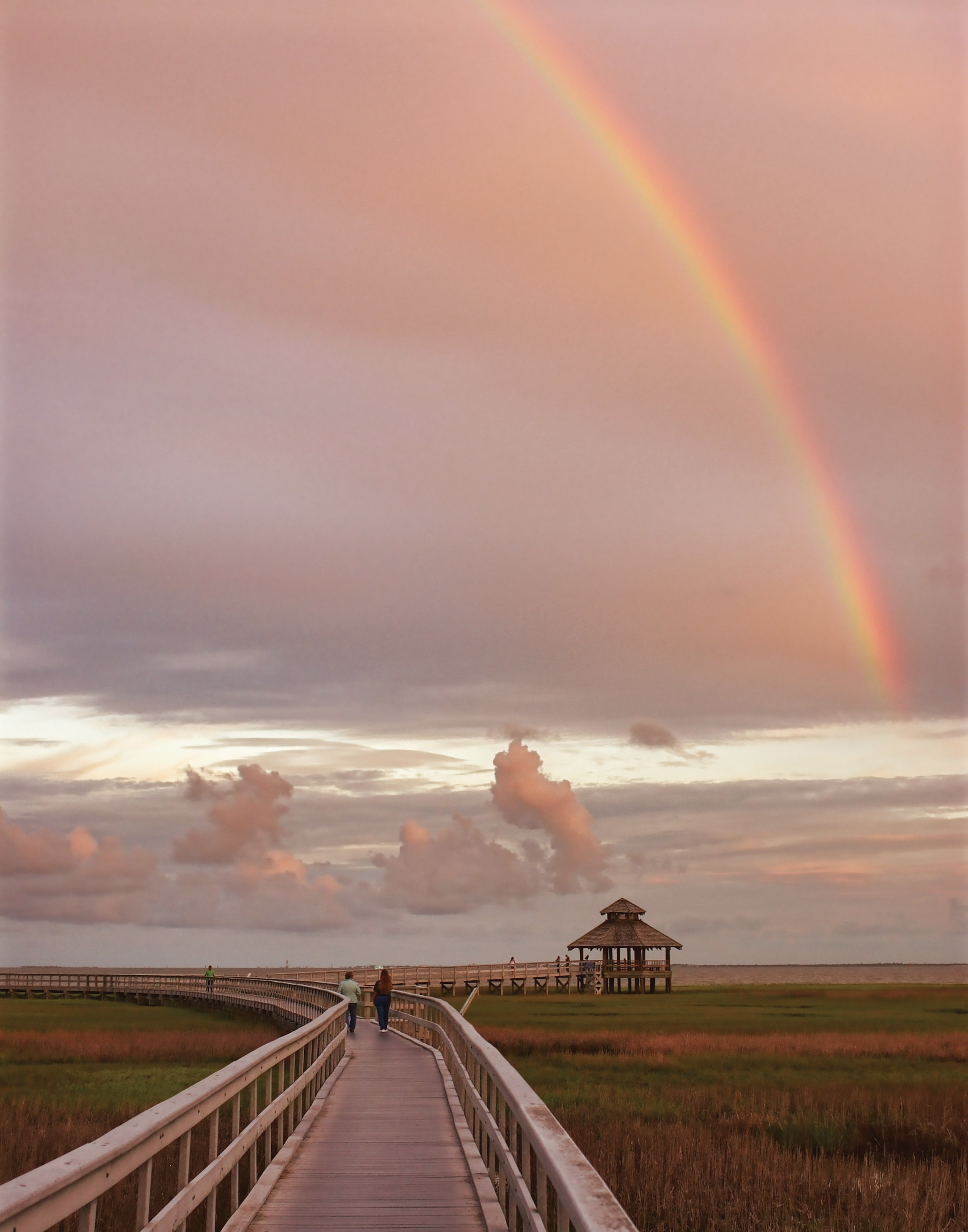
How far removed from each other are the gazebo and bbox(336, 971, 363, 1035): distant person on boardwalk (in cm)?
4876

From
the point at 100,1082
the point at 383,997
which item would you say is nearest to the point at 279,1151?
the point at 383,997

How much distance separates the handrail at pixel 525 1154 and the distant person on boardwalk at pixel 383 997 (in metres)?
12.4

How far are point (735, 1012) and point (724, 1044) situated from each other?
21.8 m

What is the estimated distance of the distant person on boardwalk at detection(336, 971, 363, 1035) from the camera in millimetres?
27375

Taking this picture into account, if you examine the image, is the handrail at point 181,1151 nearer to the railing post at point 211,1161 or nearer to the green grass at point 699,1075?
the railing post at point 211,1161

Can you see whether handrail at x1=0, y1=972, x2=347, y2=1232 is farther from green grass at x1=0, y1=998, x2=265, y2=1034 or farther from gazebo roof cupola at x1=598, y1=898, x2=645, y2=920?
gazebo roof cupola at x1=598, y1=898, x2=645, y2=920

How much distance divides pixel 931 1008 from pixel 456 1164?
57044 millimetres

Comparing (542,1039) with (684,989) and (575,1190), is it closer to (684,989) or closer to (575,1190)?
(575,1190)

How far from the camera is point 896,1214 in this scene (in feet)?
49.0

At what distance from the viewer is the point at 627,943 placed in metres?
76.2

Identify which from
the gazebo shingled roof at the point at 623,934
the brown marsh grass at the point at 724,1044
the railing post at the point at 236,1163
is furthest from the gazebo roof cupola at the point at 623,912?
the railing post at the point at 236,1163

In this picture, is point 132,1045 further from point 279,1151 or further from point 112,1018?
point 279,1151

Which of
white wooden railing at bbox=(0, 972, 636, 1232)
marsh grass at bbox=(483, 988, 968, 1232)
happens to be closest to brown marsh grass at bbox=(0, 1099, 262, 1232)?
white wooden railing at bbox=(0, 972, 636, 1232)

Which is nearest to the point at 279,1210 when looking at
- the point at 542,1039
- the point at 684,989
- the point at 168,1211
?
the point at 168,1211
